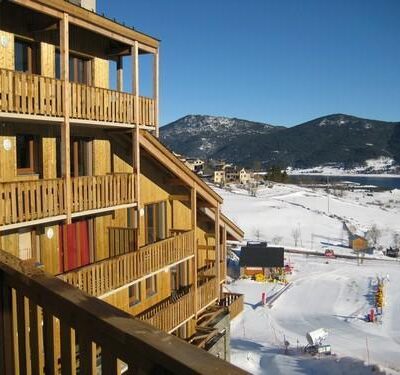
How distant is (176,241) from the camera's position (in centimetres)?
1486

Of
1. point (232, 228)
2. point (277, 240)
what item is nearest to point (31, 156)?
point (232, 228)

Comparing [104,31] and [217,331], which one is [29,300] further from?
[217,331]

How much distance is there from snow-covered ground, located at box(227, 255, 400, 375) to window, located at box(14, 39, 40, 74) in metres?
14.7

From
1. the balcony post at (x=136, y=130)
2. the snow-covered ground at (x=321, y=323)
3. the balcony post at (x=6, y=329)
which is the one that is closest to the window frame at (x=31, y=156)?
the balcony post at (x=136, y=130)

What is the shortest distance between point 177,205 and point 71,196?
6734 millimetres

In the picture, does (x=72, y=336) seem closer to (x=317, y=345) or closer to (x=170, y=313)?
(x=170, y=313)

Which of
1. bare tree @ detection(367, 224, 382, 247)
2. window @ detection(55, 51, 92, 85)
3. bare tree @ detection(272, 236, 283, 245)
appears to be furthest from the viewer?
bare tree @ detection(367, 224, 382, 247)

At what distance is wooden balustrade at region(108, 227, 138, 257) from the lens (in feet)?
43.8

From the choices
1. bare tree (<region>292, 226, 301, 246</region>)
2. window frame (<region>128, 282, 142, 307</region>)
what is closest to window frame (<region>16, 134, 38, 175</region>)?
window frame (<region>128, 282, 142, 307</region>)

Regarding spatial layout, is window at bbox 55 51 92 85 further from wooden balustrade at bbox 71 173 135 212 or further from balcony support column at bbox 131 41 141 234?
wooden balustrade at bbox 71 173 135 212

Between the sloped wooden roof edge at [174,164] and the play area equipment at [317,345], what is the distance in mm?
12050

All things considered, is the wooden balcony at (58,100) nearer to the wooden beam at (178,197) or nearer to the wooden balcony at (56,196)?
the wooden balcony at (56,196)

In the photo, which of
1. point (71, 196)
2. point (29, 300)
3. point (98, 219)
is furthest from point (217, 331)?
point (29, 300)

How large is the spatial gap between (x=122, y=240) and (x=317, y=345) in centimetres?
1538
